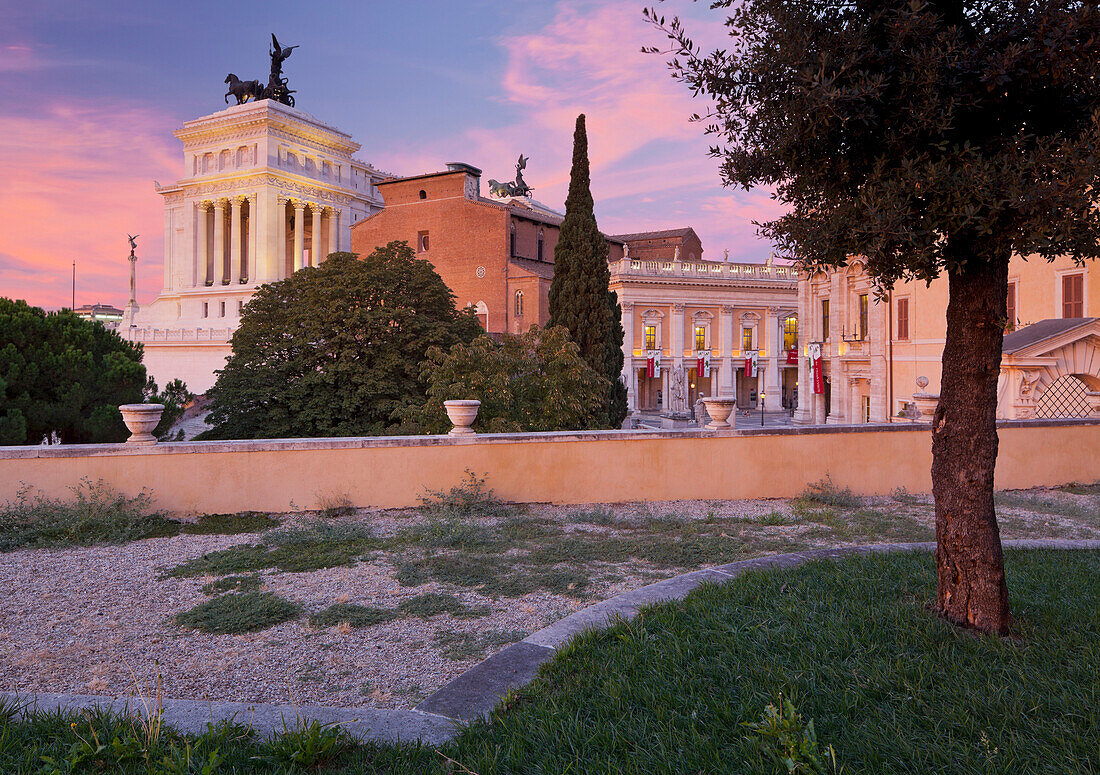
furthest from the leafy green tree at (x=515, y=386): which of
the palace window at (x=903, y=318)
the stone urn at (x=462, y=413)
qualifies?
the palace window at (x=903, y=318)

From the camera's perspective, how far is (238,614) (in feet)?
19.4

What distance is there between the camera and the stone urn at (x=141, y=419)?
10.2m

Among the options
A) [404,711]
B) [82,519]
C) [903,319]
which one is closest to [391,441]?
[82,519]

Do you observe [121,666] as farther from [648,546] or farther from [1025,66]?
[1025,66]

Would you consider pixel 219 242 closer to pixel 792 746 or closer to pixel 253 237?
pixel 253 237

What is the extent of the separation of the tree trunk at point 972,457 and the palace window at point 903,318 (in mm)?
28575

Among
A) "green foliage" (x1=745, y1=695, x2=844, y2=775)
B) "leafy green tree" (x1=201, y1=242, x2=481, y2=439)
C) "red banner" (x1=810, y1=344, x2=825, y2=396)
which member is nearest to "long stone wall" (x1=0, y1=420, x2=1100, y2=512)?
"green foliage" (x1=745, y1=695, x2=844, y2=775)

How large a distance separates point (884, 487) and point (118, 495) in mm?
13294

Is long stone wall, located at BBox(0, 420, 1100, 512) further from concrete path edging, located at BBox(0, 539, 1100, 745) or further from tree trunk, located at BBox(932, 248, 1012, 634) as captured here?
tree trunk, located at BBox(932, 248, 1012, 634)

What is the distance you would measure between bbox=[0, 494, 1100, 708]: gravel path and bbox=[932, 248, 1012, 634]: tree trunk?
304 cm

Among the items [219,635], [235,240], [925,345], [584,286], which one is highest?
[235,240]

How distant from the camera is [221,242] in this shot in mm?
76000

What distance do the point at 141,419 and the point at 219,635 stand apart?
6.10 metres

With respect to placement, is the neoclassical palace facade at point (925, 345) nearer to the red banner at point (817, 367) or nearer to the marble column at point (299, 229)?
the red banner at point (817, 367)
